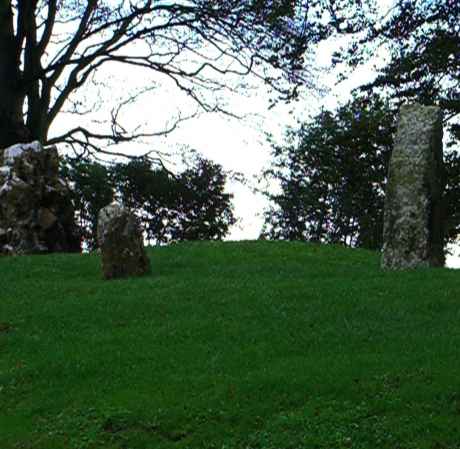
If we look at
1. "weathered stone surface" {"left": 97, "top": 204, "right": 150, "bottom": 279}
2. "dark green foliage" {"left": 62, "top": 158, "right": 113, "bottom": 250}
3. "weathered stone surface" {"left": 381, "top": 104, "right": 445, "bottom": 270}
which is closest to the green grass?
"weathered stone surface" {"left": 381, "top": 104, "right": 445, "bottom": 270}

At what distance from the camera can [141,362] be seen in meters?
13.2

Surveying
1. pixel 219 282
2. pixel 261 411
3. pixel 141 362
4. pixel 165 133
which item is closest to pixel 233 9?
pixel 165 133

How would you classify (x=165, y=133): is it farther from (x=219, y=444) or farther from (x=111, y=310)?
(x=219, y=444)

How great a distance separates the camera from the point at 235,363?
1270 centimetres

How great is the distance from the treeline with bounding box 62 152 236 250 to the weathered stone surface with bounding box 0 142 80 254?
14388mm

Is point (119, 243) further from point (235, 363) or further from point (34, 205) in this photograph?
point (235, 363)

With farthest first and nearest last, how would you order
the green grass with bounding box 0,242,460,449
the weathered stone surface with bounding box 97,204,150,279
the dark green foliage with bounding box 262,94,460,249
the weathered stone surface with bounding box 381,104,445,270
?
1. the dark green foliage with bounding box 262,94,460,249
2. the weathered stone surface with bounding box 97,204,150,279
3. the weathered stone surface with bounding box 381,104,445,270
4. the green grass with bounding box 0,242,460,449

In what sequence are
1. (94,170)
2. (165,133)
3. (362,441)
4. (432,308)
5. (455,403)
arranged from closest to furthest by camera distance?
(362,441) < (455,403) < (432,308) < (165,133) < (94,170)

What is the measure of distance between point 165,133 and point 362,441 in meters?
31.3

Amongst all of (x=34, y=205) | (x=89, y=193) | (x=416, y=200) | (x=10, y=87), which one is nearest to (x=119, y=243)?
(x=416, y=200)

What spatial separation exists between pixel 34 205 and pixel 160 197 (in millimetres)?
23142

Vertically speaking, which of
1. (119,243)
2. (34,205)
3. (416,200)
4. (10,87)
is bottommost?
(119,243)

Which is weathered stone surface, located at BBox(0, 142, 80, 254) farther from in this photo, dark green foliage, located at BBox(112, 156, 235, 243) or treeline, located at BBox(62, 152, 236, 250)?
dark green foliage, located at BBox(112, 156, 235, 243)

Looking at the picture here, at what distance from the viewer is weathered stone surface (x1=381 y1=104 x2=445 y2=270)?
808 inches
